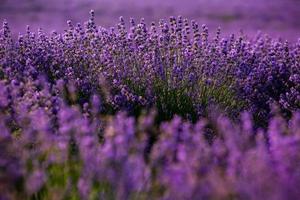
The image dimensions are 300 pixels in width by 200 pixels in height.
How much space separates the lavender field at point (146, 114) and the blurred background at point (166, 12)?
698cm

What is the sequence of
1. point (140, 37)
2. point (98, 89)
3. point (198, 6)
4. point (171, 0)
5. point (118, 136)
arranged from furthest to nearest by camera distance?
point (171, 0), point (198, 6), point (140, 37), point (98, 89), point (118, 136)

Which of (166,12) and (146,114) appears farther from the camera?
(166,12)

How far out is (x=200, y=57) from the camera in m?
4.45

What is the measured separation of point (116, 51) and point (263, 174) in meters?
2.40

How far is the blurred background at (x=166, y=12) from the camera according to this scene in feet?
41.9

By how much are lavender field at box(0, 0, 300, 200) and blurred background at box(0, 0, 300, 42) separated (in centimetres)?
698

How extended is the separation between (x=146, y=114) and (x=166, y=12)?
1077 centimetres

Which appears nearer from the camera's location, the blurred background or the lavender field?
the lavender field

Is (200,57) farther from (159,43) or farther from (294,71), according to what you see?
(294,71)

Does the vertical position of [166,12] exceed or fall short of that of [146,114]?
it falls short

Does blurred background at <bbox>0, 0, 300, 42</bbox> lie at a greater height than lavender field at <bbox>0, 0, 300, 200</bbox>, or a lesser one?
lesser

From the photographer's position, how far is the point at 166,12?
1452 centimetres

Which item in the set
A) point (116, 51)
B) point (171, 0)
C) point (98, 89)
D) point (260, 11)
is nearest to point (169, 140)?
point (98, 89)

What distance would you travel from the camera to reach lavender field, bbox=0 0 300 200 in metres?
2.29
